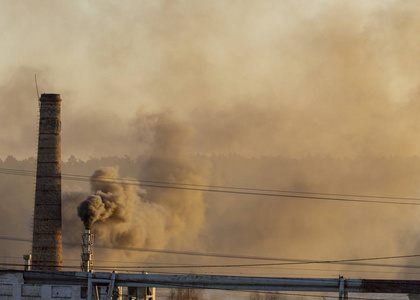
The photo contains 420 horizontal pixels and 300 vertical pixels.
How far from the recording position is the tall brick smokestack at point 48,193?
55.8m

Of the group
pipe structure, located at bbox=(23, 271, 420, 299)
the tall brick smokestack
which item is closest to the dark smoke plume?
the tall brick smokestack

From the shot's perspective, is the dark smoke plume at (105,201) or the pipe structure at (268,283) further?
the dark smoke plume at (105,201)

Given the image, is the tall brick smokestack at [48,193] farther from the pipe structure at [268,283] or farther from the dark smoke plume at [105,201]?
the pipe structure at [268,283]

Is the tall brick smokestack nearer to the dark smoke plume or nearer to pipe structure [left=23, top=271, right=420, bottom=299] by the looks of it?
the dark smoke plume

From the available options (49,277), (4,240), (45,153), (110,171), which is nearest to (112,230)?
(110,171)

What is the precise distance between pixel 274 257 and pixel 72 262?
3170cm

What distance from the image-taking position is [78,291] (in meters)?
35.2

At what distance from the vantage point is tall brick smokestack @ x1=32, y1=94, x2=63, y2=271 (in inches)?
2195

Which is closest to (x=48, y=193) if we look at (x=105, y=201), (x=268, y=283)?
(x=105, y=201)

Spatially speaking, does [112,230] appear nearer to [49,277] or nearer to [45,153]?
[45,153]

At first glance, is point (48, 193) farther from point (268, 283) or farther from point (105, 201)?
point (268, 283)

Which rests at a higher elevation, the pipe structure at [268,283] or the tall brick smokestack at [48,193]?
the tall brick smokestack at [48,193]

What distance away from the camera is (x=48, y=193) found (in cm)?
5600

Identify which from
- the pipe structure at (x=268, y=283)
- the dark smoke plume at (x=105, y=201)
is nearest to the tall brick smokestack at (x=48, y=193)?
the dark smoke plume at (x=105, y=201)
